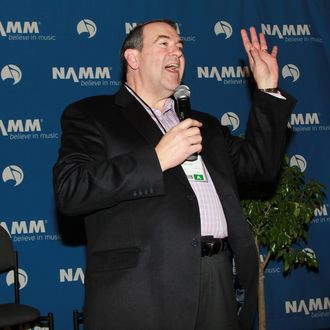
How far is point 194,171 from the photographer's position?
2.56m

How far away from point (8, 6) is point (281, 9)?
2.70 m

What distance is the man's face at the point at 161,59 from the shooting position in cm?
280

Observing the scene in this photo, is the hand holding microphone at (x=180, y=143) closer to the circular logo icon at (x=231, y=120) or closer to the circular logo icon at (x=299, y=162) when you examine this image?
the circular logo icon at (x=231, y=120)

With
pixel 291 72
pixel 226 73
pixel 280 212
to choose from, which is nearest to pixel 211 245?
pixel 280 212

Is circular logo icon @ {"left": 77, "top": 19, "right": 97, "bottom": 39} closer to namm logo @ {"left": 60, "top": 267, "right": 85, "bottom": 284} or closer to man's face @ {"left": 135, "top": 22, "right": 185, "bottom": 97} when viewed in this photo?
namm logo @ {"left": 60, "top": 267, "right": 85, "bottom": 284}

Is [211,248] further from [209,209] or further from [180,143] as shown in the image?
[180,143]

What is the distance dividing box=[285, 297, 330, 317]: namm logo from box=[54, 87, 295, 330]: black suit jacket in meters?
3.60

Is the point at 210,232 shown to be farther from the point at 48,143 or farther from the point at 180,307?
the point at 48,143

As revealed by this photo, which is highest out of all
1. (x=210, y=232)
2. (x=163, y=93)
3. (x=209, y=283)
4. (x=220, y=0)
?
(x=220, y=0)

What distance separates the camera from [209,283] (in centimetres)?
244

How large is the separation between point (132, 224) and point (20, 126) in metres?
3.19

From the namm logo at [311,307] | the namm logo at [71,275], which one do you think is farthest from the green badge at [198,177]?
the namm logo at [311,307]

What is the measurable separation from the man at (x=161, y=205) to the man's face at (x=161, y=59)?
0.10 ft

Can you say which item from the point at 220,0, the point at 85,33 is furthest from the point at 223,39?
the point at 85,33
